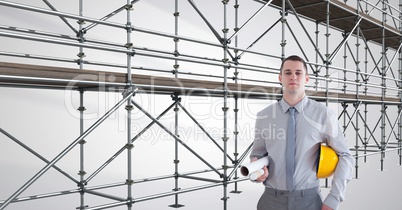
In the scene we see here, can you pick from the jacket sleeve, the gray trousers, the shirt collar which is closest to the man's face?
the shirt collar

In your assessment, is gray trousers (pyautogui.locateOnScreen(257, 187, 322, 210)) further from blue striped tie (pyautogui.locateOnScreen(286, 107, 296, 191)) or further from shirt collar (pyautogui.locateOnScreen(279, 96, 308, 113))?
shirt collar (pyautogui.locateOnScreen(279, 96, 308, 113))

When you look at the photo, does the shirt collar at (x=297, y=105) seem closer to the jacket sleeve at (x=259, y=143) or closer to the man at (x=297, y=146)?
the man at (x=297, y=146)

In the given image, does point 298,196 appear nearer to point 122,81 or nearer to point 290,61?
point 290,61

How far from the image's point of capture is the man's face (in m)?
2.95

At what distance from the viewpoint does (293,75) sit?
2949 mm

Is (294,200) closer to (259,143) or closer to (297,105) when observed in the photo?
(259,143)

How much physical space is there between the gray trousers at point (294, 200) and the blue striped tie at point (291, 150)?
6cm

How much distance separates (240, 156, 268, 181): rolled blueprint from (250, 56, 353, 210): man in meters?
0.09

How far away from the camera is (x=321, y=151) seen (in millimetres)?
2984

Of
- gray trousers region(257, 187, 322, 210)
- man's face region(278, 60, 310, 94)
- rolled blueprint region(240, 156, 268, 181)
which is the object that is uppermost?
man's face region(278, 60, 310, 94)

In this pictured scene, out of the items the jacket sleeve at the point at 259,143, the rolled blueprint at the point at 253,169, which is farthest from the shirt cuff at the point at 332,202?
the jacket sleeve at the point at 259,143

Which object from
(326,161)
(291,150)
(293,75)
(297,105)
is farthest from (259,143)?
(293,75)

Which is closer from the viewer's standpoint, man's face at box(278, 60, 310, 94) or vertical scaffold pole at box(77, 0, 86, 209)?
man's face at box(278, 60, 310, 94)

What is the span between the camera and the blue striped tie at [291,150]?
3.05 meters
